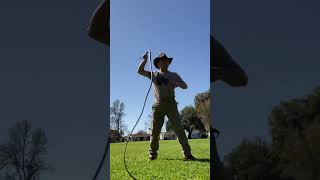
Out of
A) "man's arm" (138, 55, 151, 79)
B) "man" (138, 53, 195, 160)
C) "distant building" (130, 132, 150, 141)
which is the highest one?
"man's arm" (138, 55, 151, 79)

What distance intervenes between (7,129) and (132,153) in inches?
32.9

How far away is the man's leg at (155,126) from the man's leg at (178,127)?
0.17ft

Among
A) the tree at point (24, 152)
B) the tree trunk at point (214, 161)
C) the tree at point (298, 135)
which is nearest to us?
the tree at point (298, 135)

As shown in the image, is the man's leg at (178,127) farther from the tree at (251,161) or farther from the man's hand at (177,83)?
the tree at (251,161)

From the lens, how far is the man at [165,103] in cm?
308

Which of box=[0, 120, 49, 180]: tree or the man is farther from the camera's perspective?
box=[0, 120, 49, 180]: tree

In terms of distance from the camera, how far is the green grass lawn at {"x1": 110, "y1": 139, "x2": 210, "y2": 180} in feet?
10.0

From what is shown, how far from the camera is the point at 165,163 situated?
3.09 meters

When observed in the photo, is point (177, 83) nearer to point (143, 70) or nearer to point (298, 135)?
point (143, 70)

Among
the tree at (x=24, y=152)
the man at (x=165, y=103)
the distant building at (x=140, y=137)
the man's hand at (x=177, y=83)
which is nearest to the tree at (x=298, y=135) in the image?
the man at (x=165, y=103)

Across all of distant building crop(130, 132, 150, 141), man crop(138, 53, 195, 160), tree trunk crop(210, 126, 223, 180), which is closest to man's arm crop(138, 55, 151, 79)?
man crop(138, 53, 195, 160)

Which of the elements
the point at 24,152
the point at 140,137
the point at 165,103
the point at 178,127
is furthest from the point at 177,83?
the point at 24,152

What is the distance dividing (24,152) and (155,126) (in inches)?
35.3

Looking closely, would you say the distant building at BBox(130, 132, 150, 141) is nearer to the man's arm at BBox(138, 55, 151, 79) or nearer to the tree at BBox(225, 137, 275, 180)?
the man's arm at BBox(138, 55, 151, 79)
